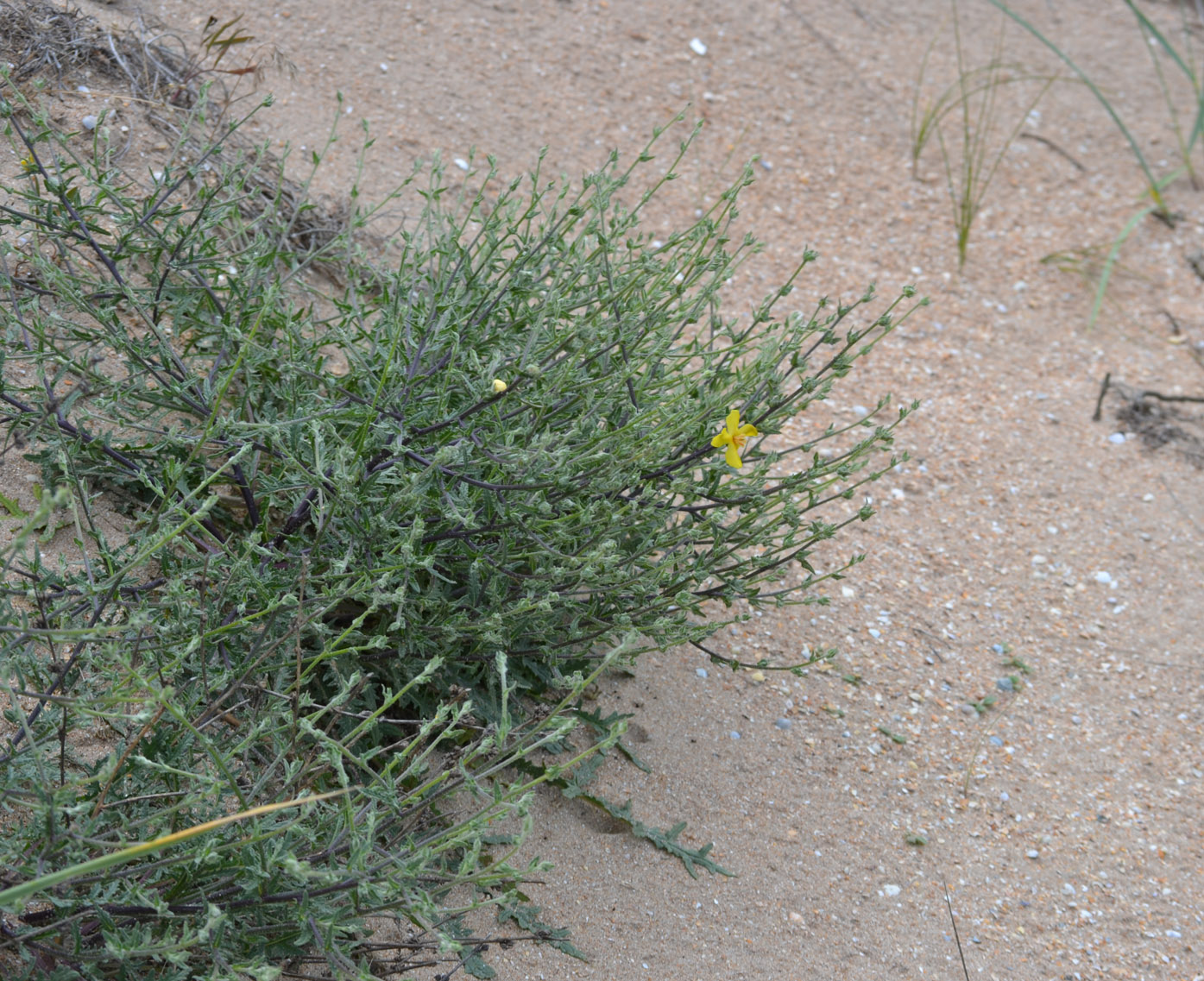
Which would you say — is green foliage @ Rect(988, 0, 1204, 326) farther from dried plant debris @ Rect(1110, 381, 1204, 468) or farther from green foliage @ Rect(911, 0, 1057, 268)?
dried plant debris @ Rect(1110, 381, 1204, 468)

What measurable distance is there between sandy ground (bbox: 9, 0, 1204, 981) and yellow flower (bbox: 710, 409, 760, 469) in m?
0.79

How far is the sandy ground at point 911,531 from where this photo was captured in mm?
1951

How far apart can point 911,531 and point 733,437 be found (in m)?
1.48

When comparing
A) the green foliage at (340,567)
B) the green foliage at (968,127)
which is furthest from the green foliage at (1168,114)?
the green foliage at (340,567)

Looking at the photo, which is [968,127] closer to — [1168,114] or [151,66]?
[1168,114]

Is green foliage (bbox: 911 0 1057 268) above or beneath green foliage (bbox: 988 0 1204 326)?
beneath

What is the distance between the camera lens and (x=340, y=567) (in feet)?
4.65

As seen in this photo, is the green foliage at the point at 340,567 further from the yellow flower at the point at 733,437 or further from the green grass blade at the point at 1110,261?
the green grass blade at the point at 1110,261

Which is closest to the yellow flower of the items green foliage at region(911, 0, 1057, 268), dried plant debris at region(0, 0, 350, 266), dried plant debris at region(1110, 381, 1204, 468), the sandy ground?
the sandy ground

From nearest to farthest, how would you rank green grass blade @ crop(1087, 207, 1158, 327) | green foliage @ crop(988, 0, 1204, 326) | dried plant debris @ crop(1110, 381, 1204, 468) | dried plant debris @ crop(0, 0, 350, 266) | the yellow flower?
the yellow flower, dried plant debris @ crop(0, 0, 350, 266), dried plant debris @ crop(1110, 381, 1204, 468), green grass blade @ crop(1087, 207, 1158, 327), green foliage @ crop(988, 0, 1204, 326)

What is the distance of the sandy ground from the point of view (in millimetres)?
1951

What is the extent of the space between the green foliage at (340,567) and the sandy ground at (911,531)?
0.87 feet

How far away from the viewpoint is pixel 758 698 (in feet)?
7.61

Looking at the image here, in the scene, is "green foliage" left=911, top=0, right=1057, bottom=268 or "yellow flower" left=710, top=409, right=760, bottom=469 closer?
"yellow flower" left=710, top=409, right=760, bottom=469
